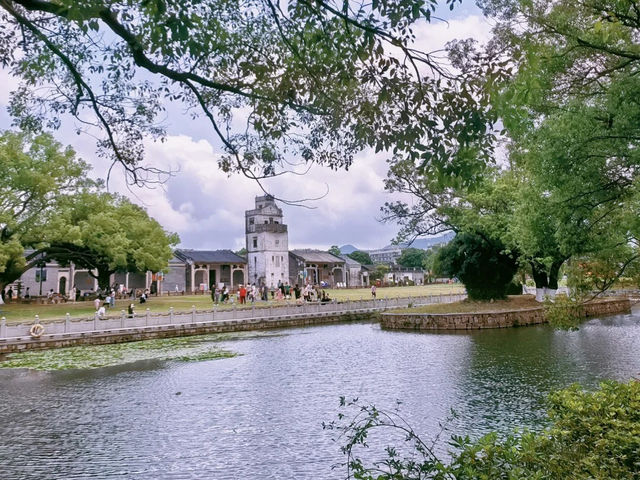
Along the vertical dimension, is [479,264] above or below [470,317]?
above

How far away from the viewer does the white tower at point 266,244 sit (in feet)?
200

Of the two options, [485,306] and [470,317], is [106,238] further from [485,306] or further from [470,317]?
[485,306]

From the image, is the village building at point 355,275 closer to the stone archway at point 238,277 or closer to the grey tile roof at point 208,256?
the stone archway at point 238,277

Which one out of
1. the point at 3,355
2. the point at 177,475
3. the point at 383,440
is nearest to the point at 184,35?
the point at 177,475

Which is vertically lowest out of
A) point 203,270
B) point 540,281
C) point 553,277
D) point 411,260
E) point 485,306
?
point 485,306

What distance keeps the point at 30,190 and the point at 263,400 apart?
24.9 meters

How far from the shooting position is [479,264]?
96.8 feet

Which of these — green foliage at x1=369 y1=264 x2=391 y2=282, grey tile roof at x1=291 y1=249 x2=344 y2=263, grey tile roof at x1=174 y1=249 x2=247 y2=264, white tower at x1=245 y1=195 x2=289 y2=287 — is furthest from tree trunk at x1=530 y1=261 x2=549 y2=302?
green foliage at x1=369 y1=264 x2=391 y2=282

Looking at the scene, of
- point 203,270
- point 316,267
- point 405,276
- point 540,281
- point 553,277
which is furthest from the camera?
point 405,276

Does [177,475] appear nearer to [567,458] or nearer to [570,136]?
[567,458]

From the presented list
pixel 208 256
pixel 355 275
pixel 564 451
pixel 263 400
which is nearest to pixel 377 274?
pixel 355 275

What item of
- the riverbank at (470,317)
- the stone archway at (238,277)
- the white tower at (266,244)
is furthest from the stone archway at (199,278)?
the riverbank at (470,317)

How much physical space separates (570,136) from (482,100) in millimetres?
8678

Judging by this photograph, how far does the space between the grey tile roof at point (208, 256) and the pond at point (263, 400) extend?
42.8 meters
